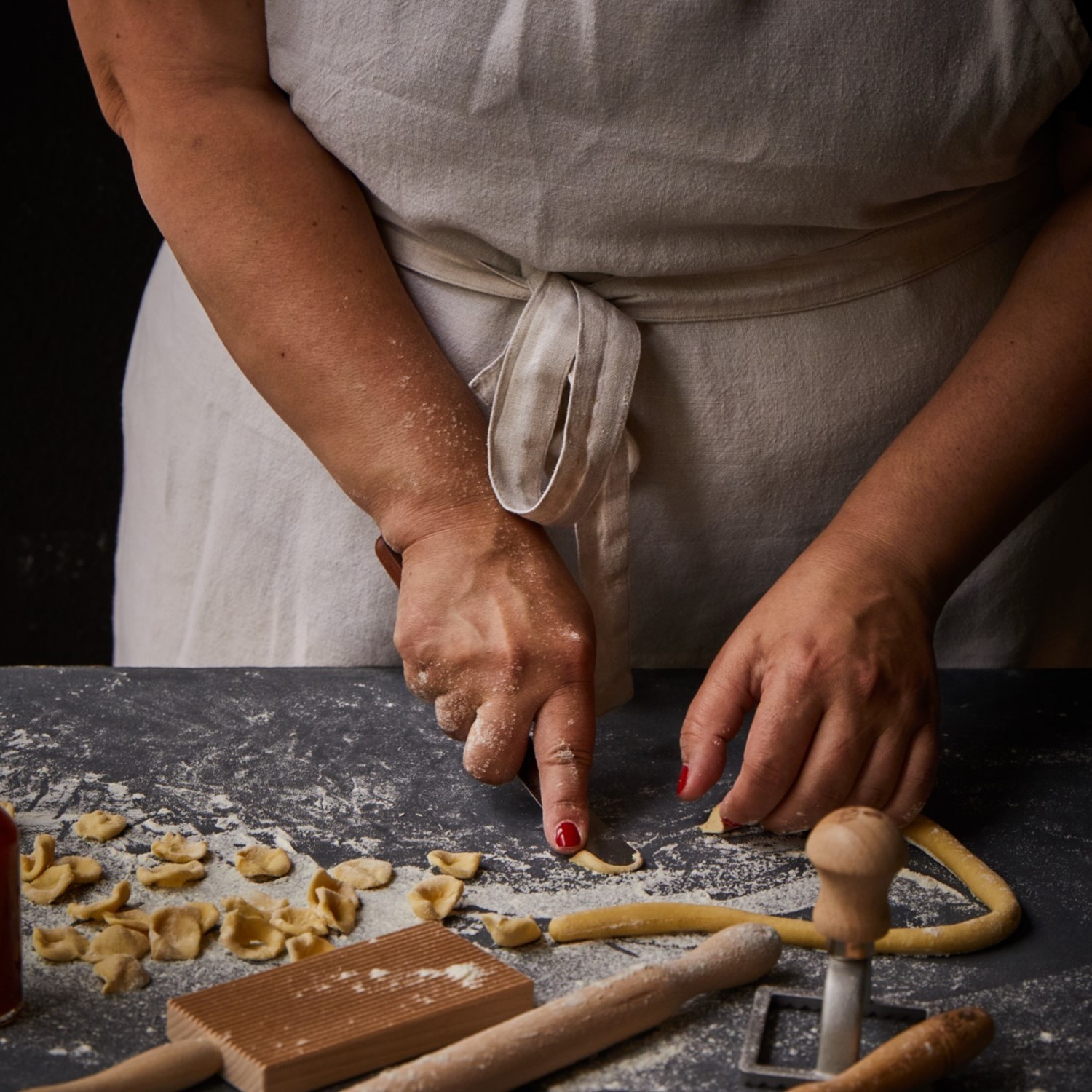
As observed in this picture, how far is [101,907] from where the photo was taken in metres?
0.83

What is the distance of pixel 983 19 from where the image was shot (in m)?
1.07

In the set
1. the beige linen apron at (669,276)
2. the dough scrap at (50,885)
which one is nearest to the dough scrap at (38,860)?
the dough scrap at (50,885)

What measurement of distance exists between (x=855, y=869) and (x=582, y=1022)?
17 centimetres

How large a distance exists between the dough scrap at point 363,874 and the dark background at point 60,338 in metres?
1.70

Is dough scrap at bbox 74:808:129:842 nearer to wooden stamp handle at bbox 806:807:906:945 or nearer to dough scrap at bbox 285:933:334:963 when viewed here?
dough scrap at bbox 285:933:334:963

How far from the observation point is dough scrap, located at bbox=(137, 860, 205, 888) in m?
0.87

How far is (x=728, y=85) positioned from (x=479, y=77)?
197 mm

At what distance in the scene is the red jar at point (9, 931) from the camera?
71 centimetres

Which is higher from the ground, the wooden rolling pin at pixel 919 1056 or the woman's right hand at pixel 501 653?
the woman's right hand at pixel 501 653

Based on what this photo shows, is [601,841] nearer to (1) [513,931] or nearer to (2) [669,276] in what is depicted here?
(1) [513,931]

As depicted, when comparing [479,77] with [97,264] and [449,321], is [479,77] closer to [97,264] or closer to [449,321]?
[449,321]

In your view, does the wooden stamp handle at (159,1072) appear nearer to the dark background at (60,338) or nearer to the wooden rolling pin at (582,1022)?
the wooden rolling pin at (582,1022)

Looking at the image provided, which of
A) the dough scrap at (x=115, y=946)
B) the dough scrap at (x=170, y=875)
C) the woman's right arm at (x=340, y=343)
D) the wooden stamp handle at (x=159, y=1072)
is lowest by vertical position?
the wooden stamp handle at (x=159, y=1072)

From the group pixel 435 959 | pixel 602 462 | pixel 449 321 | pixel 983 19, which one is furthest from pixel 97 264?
pixel 435 959
